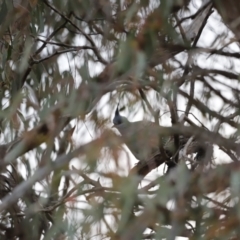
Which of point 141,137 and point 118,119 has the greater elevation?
point 118,119

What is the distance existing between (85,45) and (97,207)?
3.67ft

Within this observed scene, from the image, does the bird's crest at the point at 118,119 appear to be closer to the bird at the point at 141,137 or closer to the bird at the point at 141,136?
the bird at the point at 141,137

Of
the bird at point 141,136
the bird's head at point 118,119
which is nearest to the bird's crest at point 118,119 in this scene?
the bird's head at point 118,119

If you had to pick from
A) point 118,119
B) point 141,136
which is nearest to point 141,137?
point 141,136

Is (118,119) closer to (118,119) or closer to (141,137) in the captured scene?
(118,119)

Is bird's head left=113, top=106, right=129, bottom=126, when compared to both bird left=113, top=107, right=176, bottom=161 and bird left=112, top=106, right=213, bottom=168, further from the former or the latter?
bird left=113, top=107, right=176, bottom=161

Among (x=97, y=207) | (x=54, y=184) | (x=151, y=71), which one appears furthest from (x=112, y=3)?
(x=97, y=207)

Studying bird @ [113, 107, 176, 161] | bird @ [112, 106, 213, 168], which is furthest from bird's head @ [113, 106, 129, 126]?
bird @ [113, 107, 176, 161]

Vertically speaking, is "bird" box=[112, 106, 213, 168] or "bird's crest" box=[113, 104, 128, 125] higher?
"bird's crest" box=[113, 104, 128, 125]

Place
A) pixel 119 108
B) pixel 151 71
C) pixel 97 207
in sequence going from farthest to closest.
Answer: pixel 119 108
pixel 151 71
pixel 97 207

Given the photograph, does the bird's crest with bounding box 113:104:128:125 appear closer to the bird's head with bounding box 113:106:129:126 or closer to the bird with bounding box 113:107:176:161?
the bird's head with bounding box 113:106:129:126

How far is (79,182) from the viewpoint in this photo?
2289mm

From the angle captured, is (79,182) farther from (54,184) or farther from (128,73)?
(128,73)

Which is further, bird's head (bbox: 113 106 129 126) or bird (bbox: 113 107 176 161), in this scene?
bird's head (bbox: 113 106 129 126)
